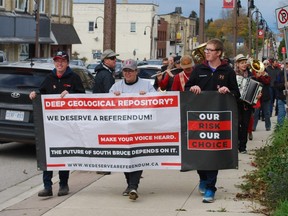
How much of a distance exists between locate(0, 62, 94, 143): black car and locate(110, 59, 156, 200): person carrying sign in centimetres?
367

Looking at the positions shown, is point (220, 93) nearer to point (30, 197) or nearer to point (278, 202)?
point (278, 202)

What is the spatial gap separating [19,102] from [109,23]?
238 centimetres

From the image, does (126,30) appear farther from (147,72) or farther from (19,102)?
(19,102)

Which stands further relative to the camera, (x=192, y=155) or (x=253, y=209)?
(x=192, y=155)

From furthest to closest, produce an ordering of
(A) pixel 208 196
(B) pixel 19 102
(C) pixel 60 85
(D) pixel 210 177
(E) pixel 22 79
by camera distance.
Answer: (E) pixel 22 79 < (B) pixel 19 102 < (C) pixel 60 85 < (D) pixel 210 177 < (A) pixel 208 196

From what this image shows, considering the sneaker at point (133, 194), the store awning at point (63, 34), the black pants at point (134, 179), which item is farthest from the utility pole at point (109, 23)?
the store awning at point (63, 34)

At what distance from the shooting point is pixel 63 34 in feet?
200

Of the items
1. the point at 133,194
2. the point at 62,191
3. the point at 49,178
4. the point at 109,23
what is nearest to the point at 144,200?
the point at 133,194

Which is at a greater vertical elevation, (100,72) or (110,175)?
(100,72)

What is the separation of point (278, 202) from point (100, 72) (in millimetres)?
3832

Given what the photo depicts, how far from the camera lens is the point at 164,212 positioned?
7.50 metres

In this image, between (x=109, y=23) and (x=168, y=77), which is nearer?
(x=109, y=23)

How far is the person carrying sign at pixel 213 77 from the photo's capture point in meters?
7.93

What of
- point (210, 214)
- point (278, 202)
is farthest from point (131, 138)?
point (278, 202)
